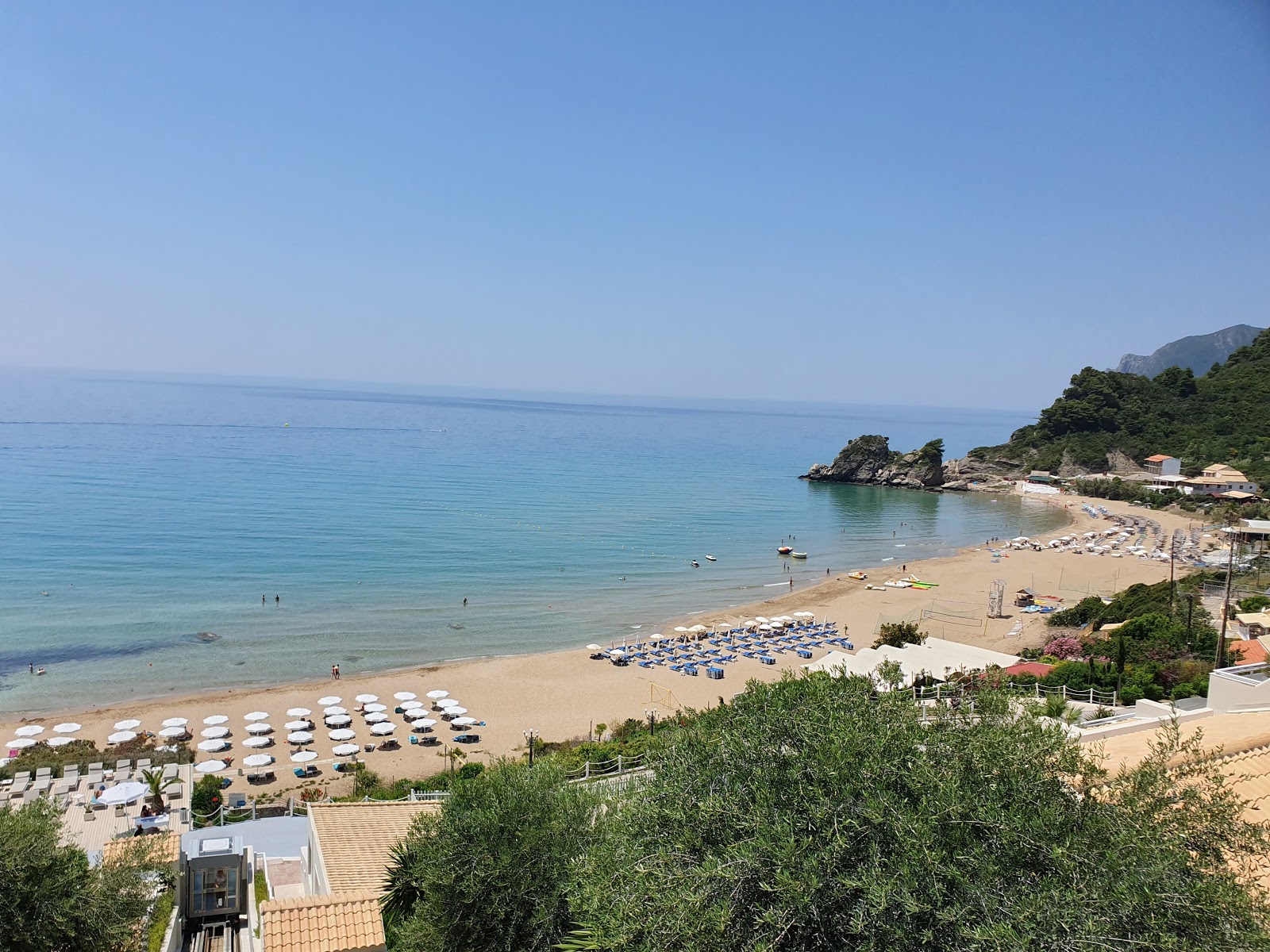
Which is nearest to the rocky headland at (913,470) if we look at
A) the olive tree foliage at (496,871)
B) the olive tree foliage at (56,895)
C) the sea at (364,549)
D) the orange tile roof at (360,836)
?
the sea at (364,549)

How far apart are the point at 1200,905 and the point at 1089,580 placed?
48.2 meters

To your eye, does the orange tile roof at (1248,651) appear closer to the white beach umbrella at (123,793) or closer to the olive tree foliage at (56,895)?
the olive tree foliage at (56,895)

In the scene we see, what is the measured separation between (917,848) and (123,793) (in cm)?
1741

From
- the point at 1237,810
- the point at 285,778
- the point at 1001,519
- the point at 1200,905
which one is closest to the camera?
the point at 1200,905

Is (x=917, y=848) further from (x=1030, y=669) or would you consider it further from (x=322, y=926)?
(x=1030, y=669)

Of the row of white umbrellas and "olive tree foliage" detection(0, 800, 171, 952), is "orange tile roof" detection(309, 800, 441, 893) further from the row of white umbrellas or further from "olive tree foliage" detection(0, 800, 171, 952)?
the row of white umbrellas

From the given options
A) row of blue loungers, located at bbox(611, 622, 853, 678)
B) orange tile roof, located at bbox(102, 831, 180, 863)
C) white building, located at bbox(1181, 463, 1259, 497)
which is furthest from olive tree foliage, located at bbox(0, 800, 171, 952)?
white building, located at bbox(1181, 463, 1259, 497)

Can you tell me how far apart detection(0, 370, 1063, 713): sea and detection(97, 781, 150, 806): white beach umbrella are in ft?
Result: 40.4

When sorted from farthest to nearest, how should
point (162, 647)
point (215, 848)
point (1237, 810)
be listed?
point (162, 647), point (215, 848), point (1237, 810)

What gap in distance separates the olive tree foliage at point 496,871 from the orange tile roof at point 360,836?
5.11ft

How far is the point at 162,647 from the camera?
107 feet

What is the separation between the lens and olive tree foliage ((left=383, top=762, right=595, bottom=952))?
8992mm

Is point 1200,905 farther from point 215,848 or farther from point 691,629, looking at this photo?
Answer: point 691,629

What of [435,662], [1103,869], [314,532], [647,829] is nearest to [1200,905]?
[1103,869]
